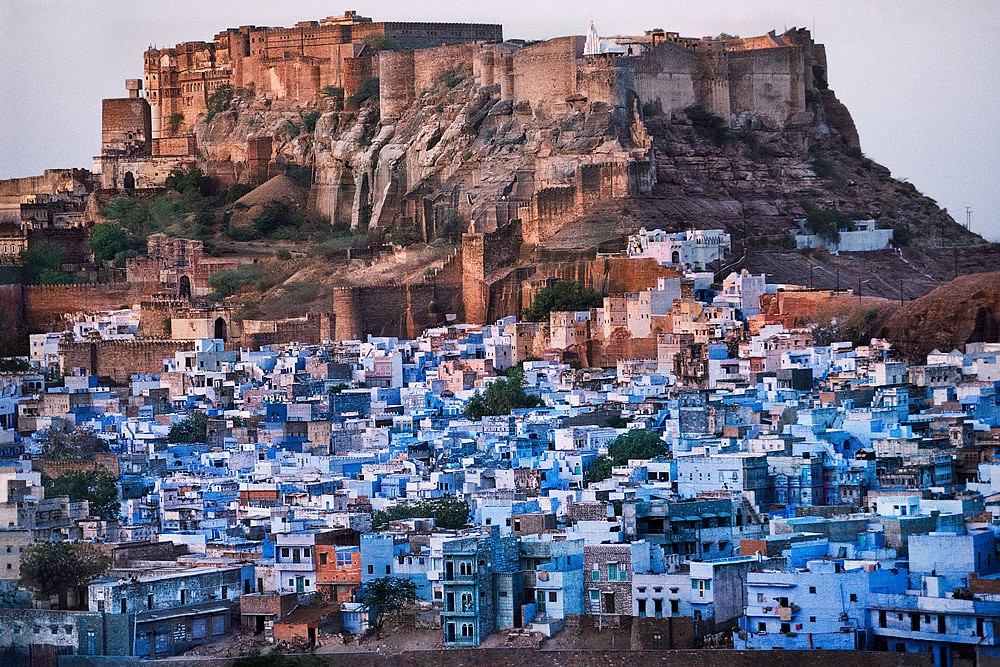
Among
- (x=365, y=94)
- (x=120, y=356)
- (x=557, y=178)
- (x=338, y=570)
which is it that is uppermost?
(x=365, y=94)

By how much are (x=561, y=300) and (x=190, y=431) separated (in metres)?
9.94

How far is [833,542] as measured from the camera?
2631 cm

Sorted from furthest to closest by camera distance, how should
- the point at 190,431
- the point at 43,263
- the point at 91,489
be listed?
1. the point at 43,263
2. the point at 190,431
3. the point at 91,489

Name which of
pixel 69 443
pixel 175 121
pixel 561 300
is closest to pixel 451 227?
pixel 561 300

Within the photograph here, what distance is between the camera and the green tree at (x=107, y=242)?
5841cm

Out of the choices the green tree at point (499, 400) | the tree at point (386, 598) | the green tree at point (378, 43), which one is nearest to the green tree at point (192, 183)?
the green tree at point (378, 43)

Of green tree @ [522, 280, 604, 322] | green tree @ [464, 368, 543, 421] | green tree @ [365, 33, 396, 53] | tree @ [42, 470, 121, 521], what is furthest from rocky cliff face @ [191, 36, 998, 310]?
tree @ [42, 470, 121, 521]

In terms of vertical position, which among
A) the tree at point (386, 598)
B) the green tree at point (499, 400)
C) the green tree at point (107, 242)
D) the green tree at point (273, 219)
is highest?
the green tree at point (273, 219)

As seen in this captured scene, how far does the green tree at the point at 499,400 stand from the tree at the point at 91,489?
688cm

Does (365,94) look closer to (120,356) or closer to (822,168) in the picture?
(822,168)

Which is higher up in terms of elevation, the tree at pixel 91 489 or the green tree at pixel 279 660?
the tree at pixel 91 489

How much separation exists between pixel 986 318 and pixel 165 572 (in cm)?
1862

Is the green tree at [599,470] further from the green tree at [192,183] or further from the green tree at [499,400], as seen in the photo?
the green tree at [192,183]

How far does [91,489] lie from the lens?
109 ft
